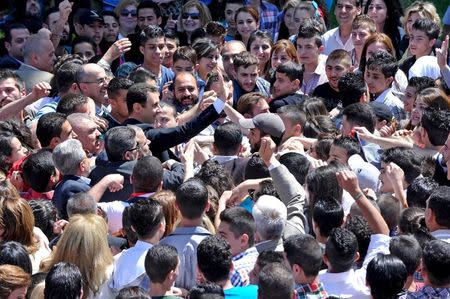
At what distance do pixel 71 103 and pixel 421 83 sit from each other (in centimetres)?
349

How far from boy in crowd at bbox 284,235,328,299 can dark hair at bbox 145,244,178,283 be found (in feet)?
2.31

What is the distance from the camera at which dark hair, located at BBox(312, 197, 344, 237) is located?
725cm

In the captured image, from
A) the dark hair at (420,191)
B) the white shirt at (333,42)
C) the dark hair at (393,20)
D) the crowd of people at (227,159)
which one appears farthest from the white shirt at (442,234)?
the dark hair at (393,20)

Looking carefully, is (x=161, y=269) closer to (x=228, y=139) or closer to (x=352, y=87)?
(x=228, y=139)

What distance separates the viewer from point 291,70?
37.1 ft

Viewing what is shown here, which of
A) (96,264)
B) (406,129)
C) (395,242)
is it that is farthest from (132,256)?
(406,129)

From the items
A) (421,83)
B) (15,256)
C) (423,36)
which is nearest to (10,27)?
(423,36)

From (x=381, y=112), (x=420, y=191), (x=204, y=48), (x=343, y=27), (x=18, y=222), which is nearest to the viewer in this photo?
A: (x=18, y=222)

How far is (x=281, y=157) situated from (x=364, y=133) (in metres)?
0.95

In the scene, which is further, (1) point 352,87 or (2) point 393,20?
(2) point 393,20

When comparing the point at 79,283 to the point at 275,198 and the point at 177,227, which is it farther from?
the point at 275,198

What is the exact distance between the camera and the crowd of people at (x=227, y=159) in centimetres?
664

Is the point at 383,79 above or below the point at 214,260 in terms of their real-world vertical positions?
below

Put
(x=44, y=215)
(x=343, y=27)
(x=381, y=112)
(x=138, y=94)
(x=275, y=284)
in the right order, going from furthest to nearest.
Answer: (x=343, y=27), (x=381, y=112), (x=138, y=94), (x=44, y=215), (x=275, y=284)
